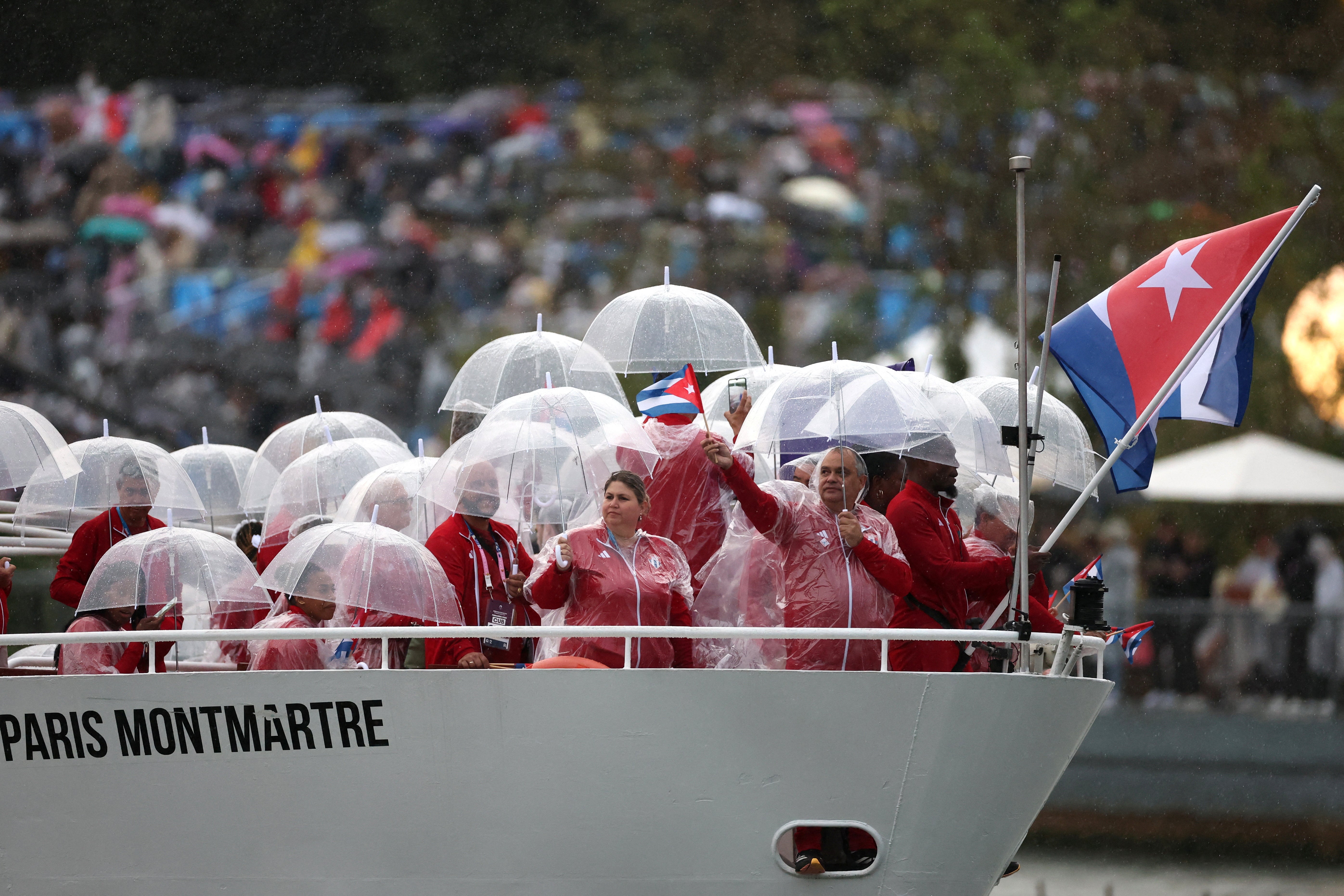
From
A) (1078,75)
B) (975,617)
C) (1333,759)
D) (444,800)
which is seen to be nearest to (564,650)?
(444,800)

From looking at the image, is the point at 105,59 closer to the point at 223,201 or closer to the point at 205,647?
the point at 223,201

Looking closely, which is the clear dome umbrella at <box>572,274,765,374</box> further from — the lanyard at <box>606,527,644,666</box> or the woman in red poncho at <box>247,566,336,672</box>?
the woman in red poncho at <box>247,566,336,672</box>

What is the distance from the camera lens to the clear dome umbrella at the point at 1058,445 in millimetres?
7762

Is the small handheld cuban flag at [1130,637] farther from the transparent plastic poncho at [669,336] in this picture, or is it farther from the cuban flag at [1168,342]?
the transparent plastic poncho at [669,336]

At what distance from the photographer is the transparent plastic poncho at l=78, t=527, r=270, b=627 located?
6699mm

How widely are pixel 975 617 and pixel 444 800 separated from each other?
2346 millimetres

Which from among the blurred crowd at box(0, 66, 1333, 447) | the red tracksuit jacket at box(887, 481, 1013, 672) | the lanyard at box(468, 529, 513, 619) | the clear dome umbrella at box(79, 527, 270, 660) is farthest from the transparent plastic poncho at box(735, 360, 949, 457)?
the blurred crowd at box(0, 66, 1333, 447)

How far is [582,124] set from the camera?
75.2 ft

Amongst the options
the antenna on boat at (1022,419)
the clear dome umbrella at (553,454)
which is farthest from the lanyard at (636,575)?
the antenna on boat at (1022,419)

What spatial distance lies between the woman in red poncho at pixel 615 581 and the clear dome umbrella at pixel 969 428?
4.80ft

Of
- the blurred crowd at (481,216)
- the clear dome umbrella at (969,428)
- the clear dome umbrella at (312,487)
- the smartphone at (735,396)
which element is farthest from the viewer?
the blurred crowd at (481,216)

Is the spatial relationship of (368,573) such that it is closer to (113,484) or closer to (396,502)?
(396,502)

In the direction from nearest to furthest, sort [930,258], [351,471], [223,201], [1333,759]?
[351,471] < [1333,759] < [930,258] < [223,201]

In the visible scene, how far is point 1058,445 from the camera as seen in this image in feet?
25.7
